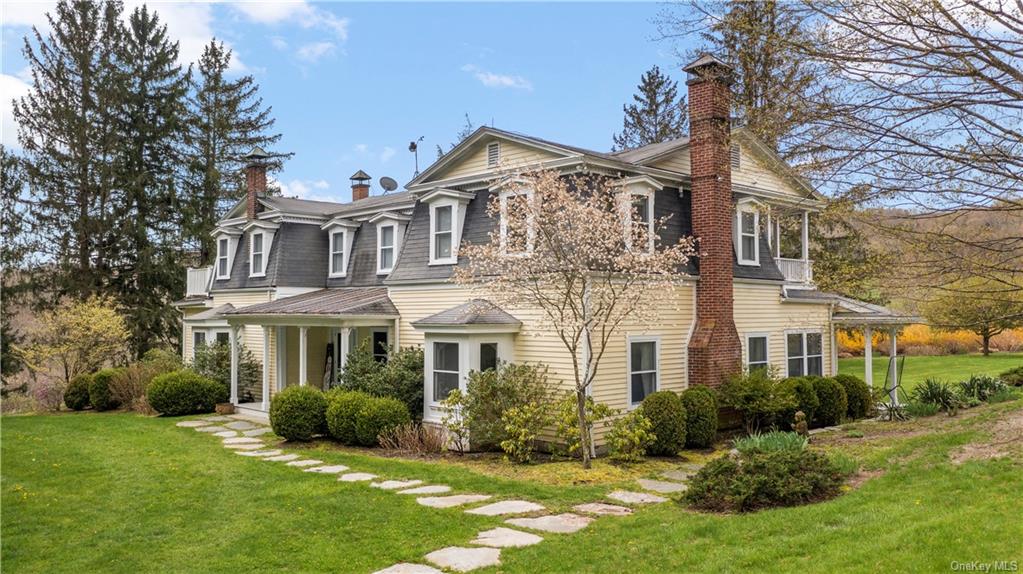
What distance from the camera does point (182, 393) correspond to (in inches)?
754

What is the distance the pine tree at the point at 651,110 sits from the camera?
42.4 meters

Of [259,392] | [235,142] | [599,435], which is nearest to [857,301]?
[599,435]

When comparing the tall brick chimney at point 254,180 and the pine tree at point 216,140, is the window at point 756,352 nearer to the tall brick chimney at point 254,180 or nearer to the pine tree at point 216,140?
the tall brick chimney at point 254,180

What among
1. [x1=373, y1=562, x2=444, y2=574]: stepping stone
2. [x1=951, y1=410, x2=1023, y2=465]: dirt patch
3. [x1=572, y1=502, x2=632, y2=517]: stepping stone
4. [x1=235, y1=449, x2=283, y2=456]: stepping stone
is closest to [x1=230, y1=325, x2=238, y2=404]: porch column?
[x1=235, y1=449, x2=283, y2=456]: stepping stone

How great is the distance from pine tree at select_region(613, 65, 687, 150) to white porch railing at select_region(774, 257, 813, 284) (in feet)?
81.0

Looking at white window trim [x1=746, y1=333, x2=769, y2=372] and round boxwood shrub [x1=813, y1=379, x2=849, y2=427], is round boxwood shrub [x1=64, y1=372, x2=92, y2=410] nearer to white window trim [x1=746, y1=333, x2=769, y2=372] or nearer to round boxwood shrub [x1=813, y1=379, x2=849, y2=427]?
white window trim [x1=746, y1=333, x2=769, y2=372]

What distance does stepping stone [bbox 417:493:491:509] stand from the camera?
9.30 metres

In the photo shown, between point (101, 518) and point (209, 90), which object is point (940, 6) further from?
point (209, 90)

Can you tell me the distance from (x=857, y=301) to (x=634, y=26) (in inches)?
461

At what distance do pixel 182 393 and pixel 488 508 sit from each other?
43.1 feet

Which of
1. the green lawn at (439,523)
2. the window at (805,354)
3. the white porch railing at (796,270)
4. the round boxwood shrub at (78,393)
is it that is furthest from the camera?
the round boxwood shrub at (78,393)

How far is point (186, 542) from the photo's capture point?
25.7 feet

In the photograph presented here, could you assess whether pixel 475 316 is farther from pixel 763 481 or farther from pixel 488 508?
pixel 763 481

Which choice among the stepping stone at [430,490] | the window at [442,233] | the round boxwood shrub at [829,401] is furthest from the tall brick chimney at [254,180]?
the round boxwood shrub at [829,401]
